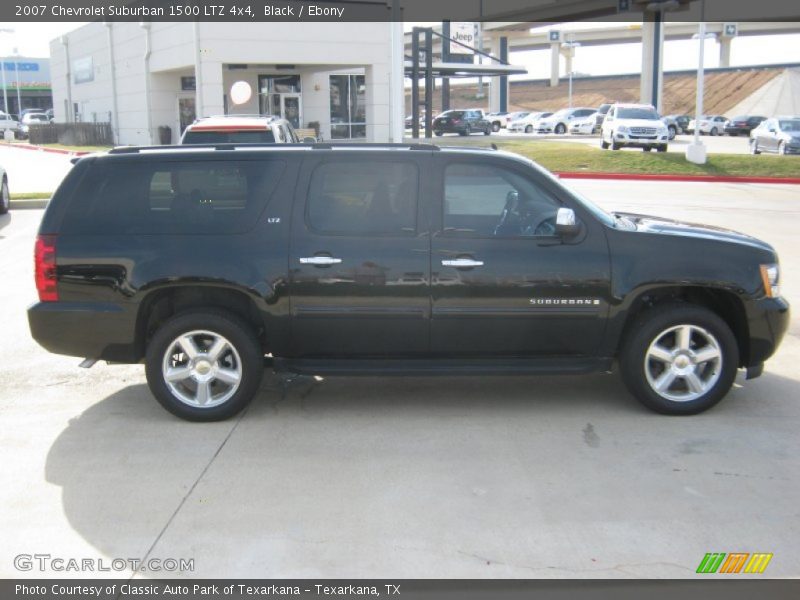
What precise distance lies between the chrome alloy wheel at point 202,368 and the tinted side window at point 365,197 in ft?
3.61

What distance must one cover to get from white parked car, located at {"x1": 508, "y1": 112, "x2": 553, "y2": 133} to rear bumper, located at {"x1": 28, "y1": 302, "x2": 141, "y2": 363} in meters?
59.4

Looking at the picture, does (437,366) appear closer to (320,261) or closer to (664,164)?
(320,261)

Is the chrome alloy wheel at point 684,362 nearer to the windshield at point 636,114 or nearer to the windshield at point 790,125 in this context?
the windshield at point 636,114

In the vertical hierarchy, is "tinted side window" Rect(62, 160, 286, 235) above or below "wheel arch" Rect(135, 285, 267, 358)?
above

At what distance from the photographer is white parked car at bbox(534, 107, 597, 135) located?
61.8m

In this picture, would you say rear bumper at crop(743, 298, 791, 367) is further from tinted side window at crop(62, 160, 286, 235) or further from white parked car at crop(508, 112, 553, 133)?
white parked car at crop(508, 112, 553, 133)

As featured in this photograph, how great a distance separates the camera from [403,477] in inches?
202

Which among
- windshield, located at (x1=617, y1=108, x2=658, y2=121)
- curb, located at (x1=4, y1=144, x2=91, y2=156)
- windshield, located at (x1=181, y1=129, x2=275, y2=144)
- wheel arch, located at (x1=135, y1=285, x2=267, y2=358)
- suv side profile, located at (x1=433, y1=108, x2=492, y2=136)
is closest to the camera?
wheel arch, located at (x1=135, y1=285, x2=267, y2=358)

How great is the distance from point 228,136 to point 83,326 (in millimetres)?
8145

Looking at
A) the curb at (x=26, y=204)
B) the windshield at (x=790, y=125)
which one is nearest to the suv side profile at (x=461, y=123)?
the windshield at (x=790, y=125)

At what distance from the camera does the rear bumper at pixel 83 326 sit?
6008mm

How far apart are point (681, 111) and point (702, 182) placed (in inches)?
2700

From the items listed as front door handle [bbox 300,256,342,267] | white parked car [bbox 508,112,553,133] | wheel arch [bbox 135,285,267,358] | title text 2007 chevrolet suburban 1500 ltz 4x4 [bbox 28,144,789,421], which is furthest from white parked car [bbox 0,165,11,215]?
→ white parked car [bbox 508,112,553,133]

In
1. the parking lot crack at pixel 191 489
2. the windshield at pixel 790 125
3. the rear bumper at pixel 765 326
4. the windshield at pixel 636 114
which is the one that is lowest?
the parking lot crack at pixel 191 489
